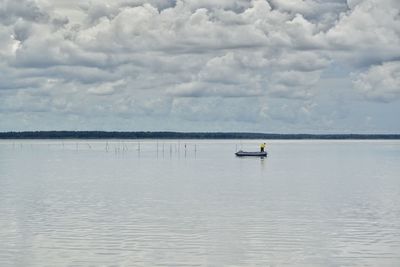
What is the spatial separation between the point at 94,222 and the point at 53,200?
15482 mm

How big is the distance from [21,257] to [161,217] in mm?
15768

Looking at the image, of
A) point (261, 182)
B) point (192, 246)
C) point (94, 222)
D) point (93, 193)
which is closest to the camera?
point (192, 246)

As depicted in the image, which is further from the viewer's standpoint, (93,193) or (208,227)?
(93,193)

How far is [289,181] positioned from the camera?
280 feet

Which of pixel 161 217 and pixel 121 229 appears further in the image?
pixel 161 217

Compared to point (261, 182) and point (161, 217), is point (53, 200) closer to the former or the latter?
point (161, 217)

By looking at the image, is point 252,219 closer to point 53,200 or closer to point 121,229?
point 121,229

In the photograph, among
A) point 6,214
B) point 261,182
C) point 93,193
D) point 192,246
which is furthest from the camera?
point 261,182

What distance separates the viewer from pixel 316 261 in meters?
34.2

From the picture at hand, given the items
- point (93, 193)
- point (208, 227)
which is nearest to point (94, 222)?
point (208, 227)

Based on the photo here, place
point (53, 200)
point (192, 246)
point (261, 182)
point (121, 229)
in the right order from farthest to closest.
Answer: point (261, 182) → point (53, 200) → point (121, 229) → point (192, 246)

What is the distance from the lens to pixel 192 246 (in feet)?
124

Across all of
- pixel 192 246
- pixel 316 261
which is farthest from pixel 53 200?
pixel 316 261

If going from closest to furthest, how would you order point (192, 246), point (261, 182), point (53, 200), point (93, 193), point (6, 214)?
point (192, 246) → point (6, 214) → point (53, 200) → point (93, 193) → point (261, 182)
